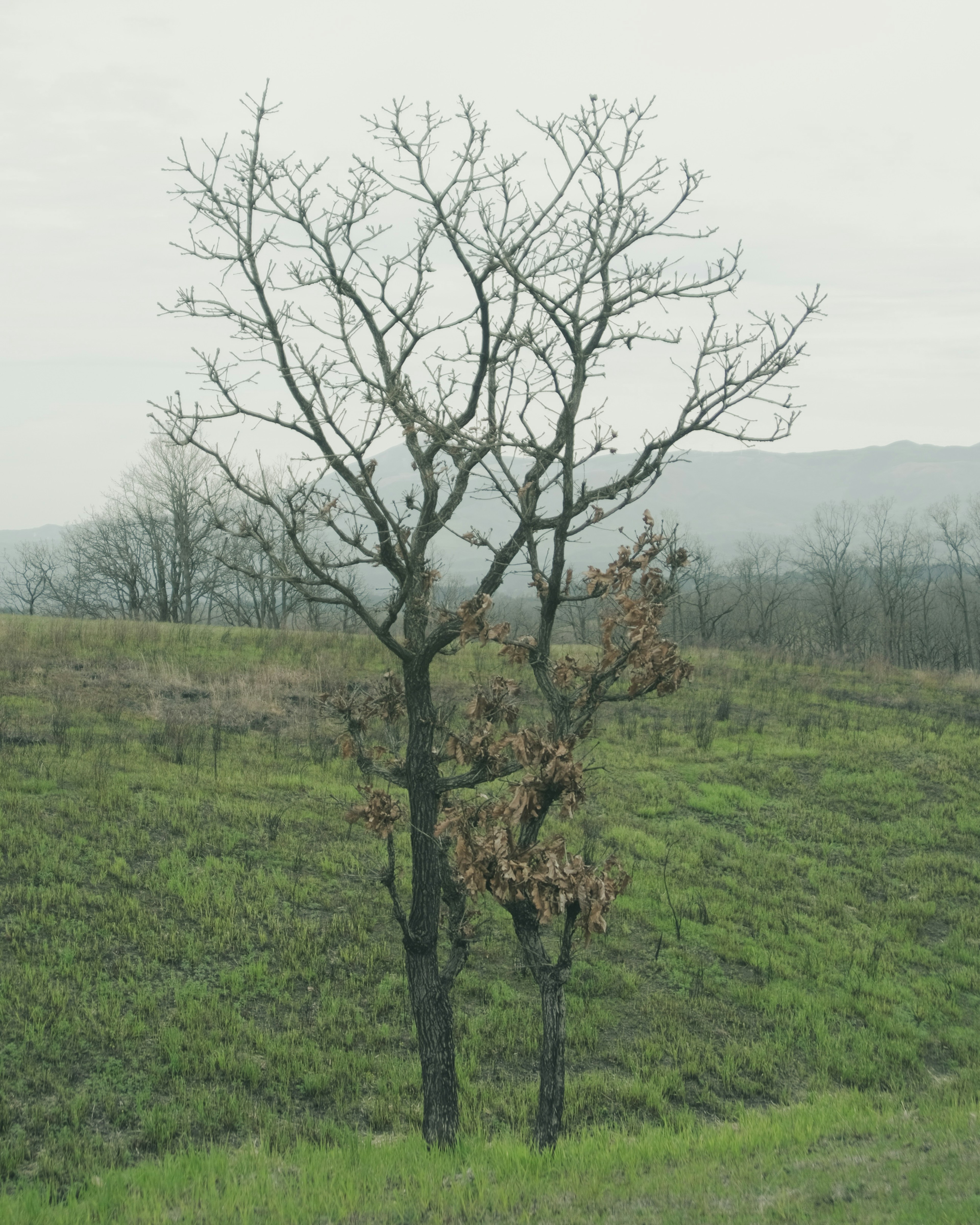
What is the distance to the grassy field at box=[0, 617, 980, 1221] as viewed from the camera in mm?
6004

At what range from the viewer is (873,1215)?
4.80 m

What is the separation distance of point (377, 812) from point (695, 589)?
3594cm

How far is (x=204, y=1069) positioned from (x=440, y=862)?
11.2 ft

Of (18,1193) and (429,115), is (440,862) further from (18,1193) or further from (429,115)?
(429,115)

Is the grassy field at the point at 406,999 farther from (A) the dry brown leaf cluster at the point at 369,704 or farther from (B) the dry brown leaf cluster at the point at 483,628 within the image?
(B) the dry brown leaf cluster at the point at 483,628

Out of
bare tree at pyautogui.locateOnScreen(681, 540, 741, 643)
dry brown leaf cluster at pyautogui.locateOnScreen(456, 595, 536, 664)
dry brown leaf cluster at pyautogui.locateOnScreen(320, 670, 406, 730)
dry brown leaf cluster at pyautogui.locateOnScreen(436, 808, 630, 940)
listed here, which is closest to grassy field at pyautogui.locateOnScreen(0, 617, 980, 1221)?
dry brown leaf cluster at pyautogui.locateOnScreen(320, 670, 406, 730)

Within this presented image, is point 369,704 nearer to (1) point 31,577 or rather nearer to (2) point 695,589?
(2) point 695,589

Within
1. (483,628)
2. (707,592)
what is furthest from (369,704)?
(707,592)

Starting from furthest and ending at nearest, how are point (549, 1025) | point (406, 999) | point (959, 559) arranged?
point (959, 559), point (406, 999), point (549, 1025)

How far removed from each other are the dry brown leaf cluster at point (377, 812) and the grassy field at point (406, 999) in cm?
105

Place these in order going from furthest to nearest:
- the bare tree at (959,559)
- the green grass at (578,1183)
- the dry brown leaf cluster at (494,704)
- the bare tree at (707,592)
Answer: the bare tree at (959,559)
the bare tree at (707,592)
the dry brown leaf cluster at (494,704)
the green grass at (578,1183)

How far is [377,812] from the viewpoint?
6.75m

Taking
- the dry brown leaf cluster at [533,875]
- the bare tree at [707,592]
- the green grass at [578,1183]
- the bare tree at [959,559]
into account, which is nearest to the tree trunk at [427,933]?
the green grass at [578,1183]

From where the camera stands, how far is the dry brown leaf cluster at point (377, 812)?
22.0ft
